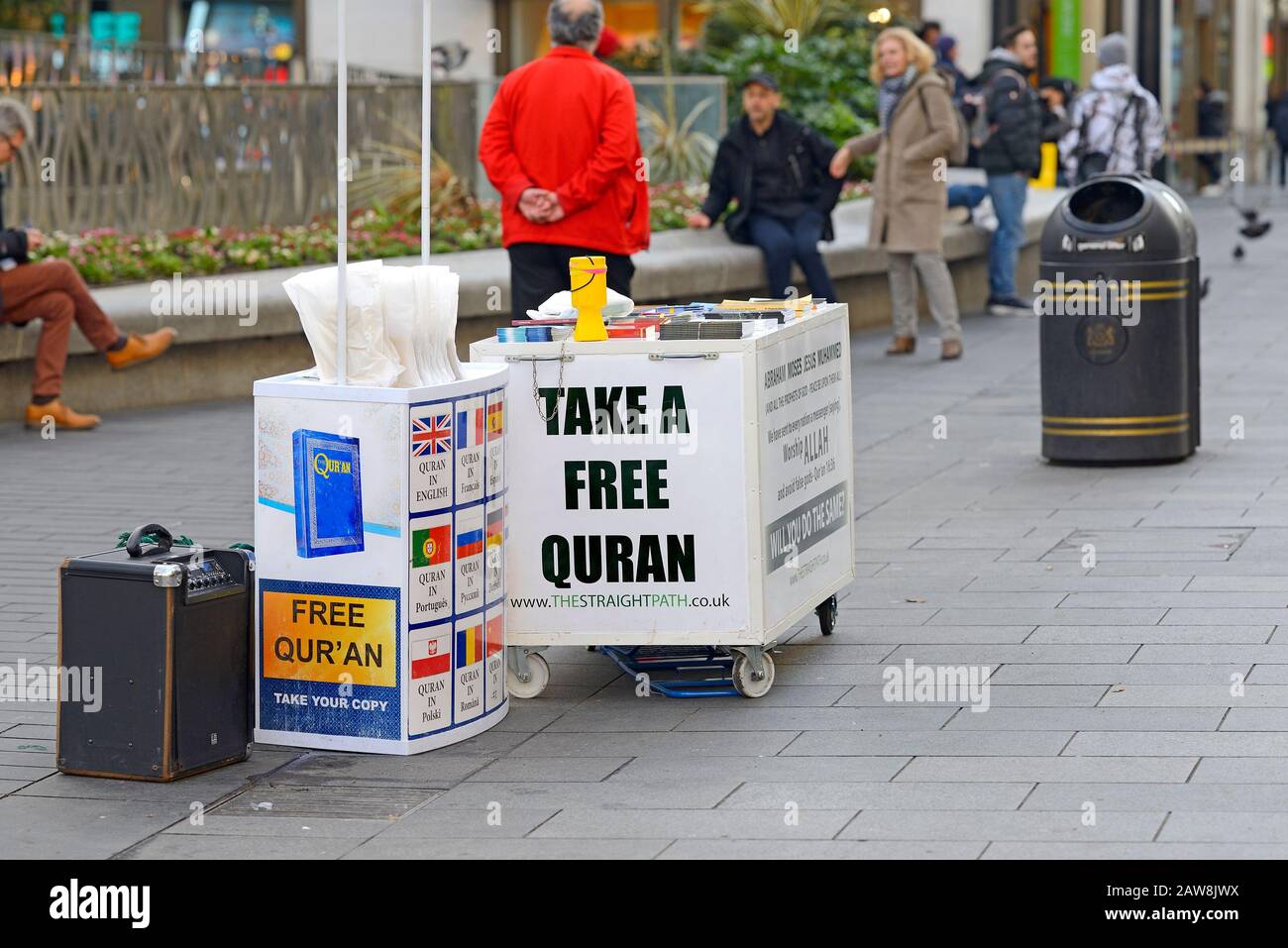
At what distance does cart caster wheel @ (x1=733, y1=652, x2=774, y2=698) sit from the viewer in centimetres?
583

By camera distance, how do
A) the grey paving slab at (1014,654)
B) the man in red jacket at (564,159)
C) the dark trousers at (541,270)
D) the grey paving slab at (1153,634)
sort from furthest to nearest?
the dark trousers at (541,270) < the man in red jacket at (564,159) < the grey paving slab at (1153,634) < the grey paving slab at (1014,654)

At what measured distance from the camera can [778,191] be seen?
1327 cm

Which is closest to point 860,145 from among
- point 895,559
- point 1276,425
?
point 1276,425

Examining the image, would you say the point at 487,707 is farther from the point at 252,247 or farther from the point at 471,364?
the point at 252,247

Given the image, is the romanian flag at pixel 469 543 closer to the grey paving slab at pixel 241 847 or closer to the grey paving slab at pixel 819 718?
the grey paving slab at pixel 819 718

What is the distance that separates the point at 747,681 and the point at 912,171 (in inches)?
311

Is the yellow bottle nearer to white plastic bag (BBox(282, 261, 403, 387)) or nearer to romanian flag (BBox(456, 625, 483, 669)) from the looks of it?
white plastic bag (BBox(282, 261, 403, 387))

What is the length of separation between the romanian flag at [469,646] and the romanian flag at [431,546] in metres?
0.22

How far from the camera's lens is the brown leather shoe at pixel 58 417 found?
1061 centimetres

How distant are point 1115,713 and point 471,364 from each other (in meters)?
1.96

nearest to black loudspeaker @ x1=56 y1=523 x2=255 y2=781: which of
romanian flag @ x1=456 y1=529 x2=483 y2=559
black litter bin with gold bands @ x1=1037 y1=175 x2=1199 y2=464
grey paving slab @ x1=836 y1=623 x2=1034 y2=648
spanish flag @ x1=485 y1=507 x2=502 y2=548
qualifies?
romanian flag @ x1=456 y1=529 x2=483 y2=559

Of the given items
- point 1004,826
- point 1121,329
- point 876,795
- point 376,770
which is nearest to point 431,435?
→ point 376,770

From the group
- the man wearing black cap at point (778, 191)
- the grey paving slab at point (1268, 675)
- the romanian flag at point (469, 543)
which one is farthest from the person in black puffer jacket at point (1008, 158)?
the romanian flag at point (469, 543)

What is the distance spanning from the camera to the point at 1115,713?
5.52m
